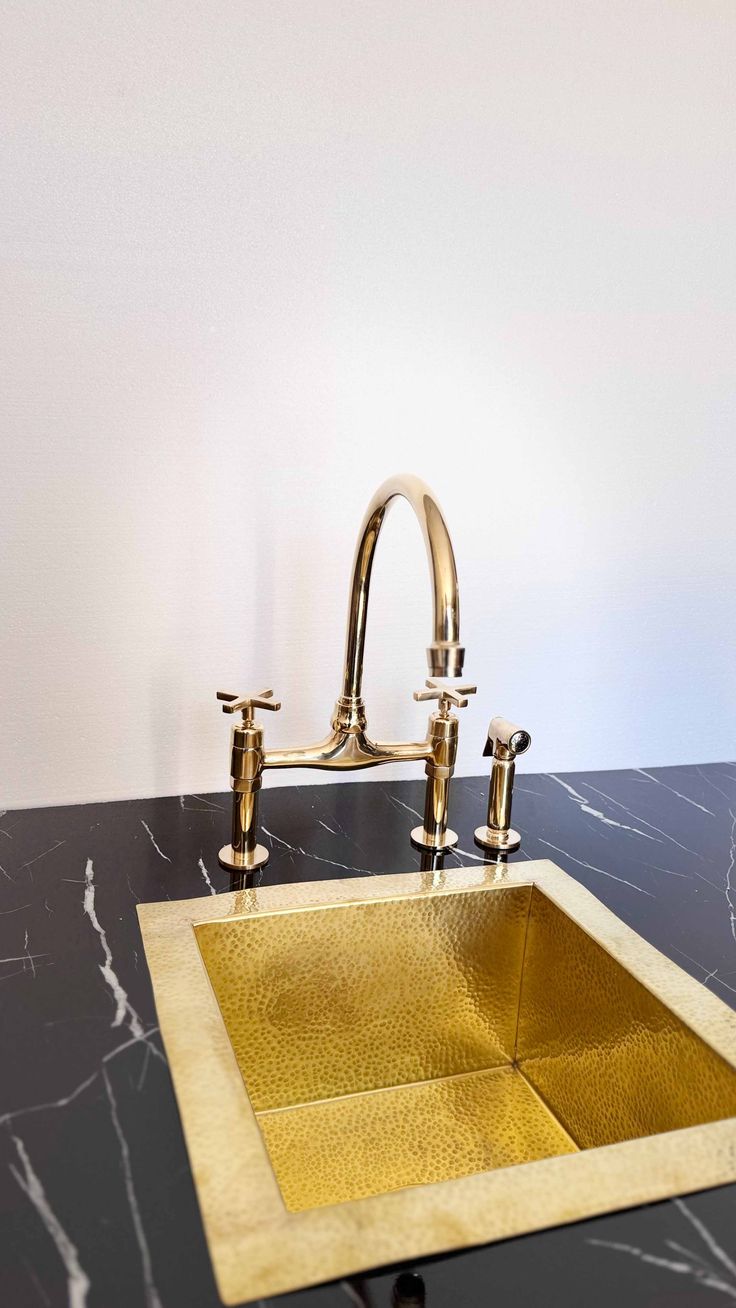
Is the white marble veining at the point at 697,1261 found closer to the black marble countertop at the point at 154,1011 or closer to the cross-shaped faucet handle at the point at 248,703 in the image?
the black marble countertop at the point at 154,1011

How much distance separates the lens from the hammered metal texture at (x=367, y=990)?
2.83 ft

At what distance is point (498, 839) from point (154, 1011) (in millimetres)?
460

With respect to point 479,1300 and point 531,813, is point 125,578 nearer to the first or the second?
point 531,813

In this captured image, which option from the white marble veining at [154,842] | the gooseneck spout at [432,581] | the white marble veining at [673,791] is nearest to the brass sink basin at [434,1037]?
the white marble veining at [154,842]

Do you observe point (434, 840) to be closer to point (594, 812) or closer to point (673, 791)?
point (594, 812)

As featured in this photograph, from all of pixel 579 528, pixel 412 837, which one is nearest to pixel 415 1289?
pixel 412 837

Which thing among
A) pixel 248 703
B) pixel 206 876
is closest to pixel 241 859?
pixel 206 876

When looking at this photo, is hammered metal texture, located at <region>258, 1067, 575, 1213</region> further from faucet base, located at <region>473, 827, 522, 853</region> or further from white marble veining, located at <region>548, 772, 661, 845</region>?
white marble veining, located at <region>548, 772, 661, 845</region>

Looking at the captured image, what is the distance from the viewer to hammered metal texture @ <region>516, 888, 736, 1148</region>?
0.73 meters

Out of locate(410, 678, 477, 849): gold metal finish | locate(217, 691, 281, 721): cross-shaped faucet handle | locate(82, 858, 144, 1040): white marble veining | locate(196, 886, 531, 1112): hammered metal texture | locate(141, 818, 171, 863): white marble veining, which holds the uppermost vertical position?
locate(217, 691, 281, 721): cross-shaped faucet handle

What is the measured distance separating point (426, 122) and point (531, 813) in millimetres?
841

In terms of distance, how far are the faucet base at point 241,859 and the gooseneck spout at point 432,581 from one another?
0.63 ft

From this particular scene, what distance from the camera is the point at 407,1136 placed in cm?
84

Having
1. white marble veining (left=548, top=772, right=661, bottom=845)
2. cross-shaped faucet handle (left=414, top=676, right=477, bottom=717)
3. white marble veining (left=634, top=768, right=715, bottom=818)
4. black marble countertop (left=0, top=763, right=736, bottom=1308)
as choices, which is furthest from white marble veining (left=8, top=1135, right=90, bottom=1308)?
white marble veining (left=634, top=768, right=715, bottom=818)
